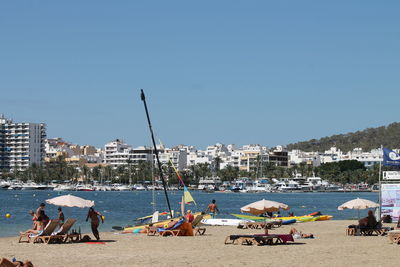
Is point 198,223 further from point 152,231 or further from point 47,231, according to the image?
point 47,231

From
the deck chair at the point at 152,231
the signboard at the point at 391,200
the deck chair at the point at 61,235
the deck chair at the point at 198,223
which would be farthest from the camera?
the signboard at the point at 391,200

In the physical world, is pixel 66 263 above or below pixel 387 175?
below

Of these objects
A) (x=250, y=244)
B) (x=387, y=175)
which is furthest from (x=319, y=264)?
(x=387, y=175)

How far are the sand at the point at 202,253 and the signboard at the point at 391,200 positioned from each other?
6.91m

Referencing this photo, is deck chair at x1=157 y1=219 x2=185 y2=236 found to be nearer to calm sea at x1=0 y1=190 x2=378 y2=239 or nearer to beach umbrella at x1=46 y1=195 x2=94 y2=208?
beach umbrella at x1=46 y1=195 x2=94 y2=208

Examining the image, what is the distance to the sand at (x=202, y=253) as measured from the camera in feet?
67.7

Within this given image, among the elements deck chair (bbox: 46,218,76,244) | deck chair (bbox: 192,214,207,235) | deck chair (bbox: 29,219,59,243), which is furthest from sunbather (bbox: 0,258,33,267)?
deck chair (bbox: 192,214,207,235)

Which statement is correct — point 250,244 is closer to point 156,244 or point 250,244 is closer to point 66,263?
point 156,244

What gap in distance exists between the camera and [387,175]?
3616 centimetres

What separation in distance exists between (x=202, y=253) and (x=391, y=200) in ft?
52.4

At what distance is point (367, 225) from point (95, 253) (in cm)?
1272

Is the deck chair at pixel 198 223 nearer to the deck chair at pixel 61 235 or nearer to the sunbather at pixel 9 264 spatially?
the deck chair at pixel 61 235

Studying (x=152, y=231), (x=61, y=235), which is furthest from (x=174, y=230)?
(x=61, y=235)

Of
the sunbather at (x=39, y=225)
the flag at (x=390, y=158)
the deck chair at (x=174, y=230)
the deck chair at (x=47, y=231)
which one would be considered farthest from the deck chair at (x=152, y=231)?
the flag at (x=390, y=158)
